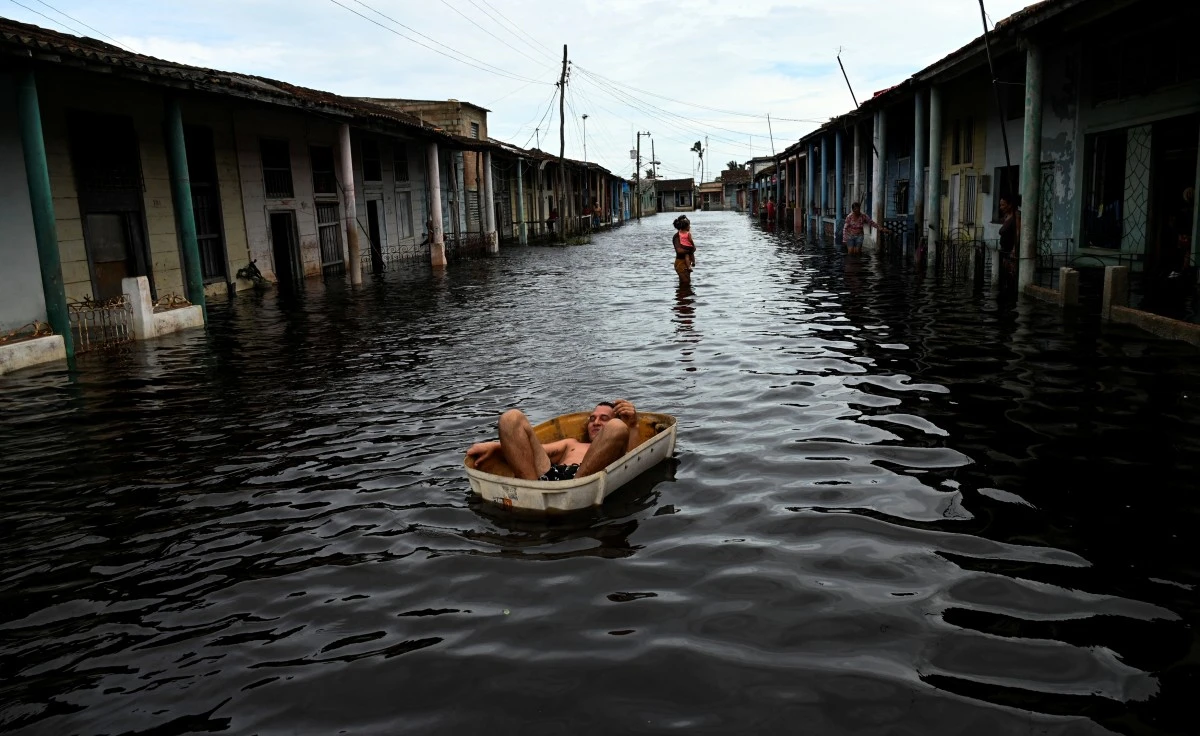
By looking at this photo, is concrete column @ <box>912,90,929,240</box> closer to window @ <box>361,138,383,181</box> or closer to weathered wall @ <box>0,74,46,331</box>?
window @ <box>361,138,383,181</box>

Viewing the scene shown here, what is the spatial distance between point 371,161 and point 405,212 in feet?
10.3

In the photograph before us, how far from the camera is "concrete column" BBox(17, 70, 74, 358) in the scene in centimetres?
1188

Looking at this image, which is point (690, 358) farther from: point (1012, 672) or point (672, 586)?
point (1012, 672)

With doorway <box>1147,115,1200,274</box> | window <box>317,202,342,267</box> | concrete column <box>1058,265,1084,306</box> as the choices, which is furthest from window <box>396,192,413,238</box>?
doorway <box>1147,115,1200,274</box>

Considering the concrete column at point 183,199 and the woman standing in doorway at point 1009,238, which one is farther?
the woman standing in doorway at point 1009,238

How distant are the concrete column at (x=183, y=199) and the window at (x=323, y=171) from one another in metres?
9.33

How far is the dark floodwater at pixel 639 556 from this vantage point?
3.81m

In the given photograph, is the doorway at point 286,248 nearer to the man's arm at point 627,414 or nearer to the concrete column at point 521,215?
the man's arm at point 627,414

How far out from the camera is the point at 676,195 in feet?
395

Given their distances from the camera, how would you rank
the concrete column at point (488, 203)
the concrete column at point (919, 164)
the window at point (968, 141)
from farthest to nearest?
the concrete column at point (488, 203) < the window at point (968, 141) < the concrete column at point (919, 164)

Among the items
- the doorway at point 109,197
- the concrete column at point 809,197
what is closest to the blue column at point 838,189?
the concrete column at point 809,197

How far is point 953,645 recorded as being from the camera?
4.11 m

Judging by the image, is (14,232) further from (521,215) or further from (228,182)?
(521,215)

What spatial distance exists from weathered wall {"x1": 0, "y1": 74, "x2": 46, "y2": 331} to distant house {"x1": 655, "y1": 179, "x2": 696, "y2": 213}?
4076 inches
